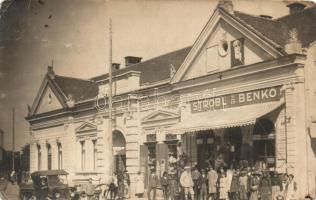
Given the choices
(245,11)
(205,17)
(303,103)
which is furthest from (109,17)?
(303,103)

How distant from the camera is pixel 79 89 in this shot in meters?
25.6

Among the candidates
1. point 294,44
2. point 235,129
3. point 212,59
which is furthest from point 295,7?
point 235,129

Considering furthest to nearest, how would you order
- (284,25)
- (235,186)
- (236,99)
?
(284,25) → (236,99) → (235,186)

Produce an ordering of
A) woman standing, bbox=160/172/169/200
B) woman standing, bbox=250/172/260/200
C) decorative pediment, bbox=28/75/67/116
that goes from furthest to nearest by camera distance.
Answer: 1. decorative pediment, bbox=28/75/67/116
2. woman standing, bbox=160/172/169/200
3. woman standing, bbox=250/172/260/200

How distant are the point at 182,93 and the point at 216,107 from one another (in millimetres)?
2056

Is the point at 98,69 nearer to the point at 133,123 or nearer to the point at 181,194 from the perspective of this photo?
the point at 133,123

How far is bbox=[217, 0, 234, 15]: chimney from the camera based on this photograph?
15.9 meters

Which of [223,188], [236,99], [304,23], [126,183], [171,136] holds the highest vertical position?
[304,23]

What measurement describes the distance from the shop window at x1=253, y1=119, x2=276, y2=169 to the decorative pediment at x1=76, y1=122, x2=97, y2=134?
9.08 m

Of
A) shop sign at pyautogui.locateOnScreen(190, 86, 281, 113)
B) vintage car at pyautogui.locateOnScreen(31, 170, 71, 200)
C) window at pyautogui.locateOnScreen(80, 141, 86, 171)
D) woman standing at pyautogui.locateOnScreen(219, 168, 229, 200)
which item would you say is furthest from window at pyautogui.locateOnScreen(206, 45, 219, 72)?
window at pyautogui.locateOnScreen(80, 141, 86, 171)

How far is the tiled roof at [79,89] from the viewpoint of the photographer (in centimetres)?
2466

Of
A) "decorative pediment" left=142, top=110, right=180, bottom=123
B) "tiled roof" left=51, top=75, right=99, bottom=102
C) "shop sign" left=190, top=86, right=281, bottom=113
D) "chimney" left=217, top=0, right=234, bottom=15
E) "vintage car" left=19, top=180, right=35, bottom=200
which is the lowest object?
"vintage car" left=19, top=180, right=35, bottom=200

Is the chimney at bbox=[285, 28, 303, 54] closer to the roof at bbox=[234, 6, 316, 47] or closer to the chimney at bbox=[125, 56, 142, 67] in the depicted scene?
the roof at bbox=[234, 6, 316, 47]

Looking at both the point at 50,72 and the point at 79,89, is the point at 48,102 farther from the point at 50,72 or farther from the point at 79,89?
the point at 50,72
